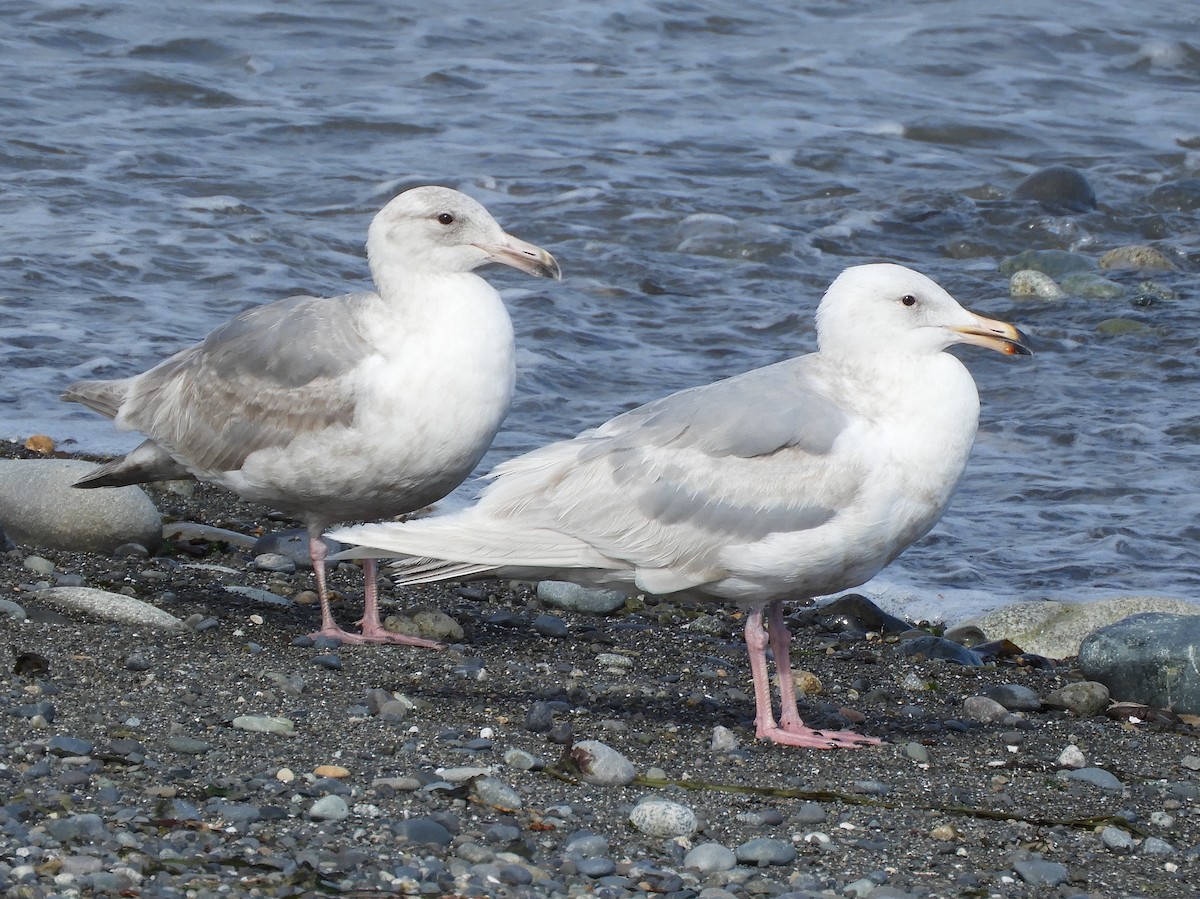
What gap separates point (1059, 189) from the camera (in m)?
14.5

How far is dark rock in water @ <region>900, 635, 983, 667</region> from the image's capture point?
650 cm

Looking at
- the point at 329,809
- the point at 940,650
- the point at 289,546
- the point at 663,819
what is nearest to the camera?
the point at 329,809

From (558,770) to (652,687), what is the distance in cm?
107

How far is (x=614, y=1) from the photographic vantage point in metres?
19.8

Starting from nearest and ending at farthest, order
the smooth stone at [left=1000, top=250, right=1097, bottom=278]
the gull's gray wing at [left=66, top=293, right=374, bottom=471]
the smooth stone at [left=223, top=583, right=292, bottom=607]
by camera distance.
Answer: the gull's gray wing at [left=66, top=293, right=374, bottom=471]
the smooth stone at [left=223, top=583, right=292, bottom=607]
the smooth stone at [left=1000, top=250, right=1097, bottom=278]

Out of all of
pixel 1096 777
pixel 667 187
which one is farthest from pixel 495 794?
pixel 667 187

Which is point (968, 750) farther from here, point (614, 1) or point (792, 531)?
point (614, 1)

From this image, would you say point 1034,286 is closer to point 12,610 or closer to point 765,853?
point 12,610

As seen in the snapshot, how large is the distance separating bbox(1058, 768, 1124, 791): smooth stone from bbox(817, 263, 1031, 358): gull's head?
129cm

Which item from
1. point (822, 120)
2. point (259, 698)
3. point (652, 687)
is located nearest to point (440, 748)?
point (259, 698)

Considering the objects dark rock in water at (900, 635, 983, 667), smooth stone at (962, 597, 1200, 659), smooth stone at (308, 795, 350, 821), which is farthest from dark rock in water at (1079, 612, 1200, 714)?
smooth stone at (308, 795, 350, 821)

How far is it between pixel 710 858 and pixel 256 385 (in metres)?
3.01

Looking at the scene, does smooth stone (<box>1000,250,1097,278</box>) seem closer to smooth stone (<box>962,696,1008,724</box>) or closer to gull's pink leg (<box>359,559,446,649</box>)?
smooth stone (<box>962,696,1008,724</box>)

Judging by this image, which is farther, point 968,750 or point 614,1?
point 614,1
